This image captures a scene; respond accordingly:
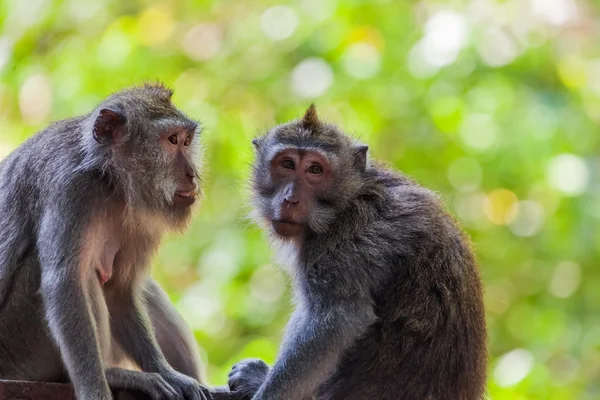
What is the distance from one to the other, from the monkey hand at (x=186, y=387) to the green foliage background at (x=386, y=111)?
339 cm

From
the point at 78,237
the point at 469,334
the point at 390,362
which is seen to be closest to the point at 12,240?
the point at 78,237

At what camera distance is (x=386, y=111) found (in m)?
9.04

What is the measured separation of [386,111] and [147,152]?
4229 mm

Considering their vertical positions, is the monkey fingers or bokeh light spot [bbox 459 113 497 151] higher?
bokeh light spot [bbox 459 113 497 151]

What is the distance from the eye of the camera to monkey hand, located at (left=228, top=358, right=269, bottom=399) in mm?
5102

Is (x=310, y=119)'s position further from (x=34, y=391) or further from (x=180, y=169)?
(x=34, y=391)

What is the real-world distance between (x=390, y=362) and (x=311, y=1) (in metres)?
4.99

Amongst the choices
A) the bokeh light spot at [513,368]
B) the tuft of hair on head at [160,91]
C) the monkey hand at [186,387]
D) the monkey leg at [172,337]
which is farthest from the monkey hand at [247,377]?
the bokeh light spot at [513,368]

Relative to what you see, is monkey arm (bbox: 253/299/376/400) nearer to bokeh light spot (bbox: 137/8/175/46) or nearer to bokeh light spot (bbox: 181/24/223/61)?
bokeh light spot (bbox: 137/8/175/46)

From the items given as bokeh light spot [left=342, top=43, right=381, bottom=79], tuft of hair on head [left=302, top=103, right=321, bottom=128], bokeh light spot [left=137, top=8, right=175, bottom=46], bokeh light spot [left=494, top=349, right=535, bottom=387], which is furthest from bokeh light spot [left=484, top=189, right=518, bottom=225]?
tuft of hair on head [left=302, top=103, right=321, bottom=128]

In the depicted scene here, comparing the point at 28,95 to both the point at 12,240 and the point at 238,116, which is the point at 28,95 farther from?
the point at 12,240

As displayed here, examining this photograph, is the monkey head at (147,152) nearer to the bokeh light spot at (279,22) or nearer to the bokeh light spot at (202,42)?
the bokeh light spot at (279,22)

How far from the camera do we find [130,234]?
5297 millimetres

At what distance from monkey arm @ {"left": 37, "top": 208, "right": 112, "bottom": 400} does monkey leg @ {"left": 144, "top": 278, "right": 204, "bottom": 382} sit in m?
0.87
